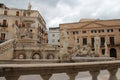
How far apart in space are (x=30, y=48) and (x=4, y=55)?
646 cm

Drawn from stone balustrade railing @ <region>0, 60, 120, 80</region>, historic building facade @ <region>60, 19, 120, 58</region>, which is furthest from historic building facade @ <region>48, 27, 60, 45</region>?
stone balustrade railing @ <region>0, 60, 120, 80</region>

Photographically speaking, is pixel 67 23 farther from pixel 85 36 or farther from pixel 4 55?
pixel 4 55

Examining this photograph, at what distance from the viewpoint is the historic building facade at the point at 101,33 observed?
170ft

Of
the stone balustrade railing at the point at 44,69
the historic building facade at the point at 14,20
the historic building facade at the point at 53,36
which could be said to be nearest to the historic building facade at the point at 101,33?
the historic building facade at the point at 53,36

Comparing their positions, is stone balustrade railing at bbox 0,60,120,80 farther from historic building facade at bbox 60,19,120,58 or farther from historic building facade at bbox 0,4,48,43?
historic building facade at bbox 60,19,120,58

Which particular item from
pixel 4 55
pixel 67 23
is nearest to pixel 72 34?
pixel 67 23

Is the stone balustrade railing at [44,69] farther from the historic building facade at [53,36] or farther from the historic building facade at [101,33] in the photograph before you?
the historic building facade at [53,36]

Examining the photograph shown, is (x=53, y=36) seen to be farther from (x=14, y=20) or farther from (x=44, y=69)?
(x=44, y=69)

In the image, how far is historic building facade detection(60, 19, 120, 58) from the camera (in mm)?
51750

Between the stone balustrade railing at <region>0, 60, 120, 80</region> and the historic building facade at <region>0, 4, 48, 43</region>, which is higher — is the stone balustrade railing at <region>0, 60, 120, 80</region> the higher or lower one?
the lower one

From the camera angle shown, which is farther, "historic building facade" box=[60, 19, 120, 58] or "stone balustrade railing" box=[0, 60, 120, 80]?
"historic building facade" box=[60, 19, 120, 58]

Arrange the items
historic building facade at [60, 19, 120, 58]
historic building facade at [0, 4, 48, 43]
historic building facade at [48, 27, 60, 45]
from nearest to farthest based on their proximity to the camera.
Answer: historic building facade at [0, 4, 48, 43] → historic building facade at [60, 19, 120, 58] → historic building facade at [48, 27, 60, 45]

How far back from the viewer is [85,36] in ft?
182

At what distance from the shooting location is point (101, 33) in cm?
5416
